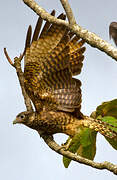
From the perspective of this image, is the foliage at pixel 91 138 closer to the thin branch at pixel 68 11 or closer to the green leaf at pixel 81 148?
the green leaf at pixel 81 148

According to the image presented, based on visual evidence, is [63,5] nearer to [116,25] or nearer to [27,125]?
[116,25]

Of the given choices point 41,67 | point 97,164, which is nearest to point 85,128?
point 41,67

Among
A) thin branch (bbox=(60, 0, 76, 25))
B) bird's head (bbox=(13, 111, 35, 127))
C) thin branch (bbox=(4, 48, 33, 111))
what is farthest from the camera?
bird's head (bbox=(13, 111, 35, 127))

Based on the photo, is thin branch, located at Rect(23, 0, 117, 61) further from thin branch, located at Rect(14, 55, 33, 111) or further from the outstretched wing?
thin branch, located at Rect(14, 55, 33, 111)

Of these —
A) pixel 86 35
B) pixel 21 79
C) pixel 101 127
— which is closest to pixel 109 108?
pixel 101 127

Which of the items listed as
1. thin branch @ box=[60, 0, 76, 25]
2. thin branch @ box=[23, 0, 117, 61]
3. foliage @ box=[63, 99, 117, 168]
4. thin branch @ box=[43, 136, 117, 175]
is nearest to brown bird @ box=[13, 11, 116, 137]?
foliage @ box=[63, 99, 117, 168]

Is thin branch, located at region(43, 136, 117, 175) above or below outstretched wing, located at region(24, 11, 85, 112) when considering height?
below

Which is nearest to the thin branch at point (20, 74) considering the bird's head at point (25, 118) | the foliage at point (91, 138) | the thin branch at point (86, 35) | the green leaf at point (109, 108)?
the bird's head at point (25, 118)

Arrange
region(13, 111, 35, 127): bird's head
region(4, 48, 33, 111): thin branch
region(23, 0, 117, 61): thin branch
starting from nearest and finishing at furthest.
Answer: region(23, 0, 117, 61): thin branch < region(4, 48, 33, 111): thin branch < region(13, 111, 35, 127): bird's head

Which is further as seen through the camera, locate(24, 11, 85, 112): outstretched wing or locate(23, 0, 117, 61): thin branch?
locate(24, 11, 85, 112): outstretched wing
